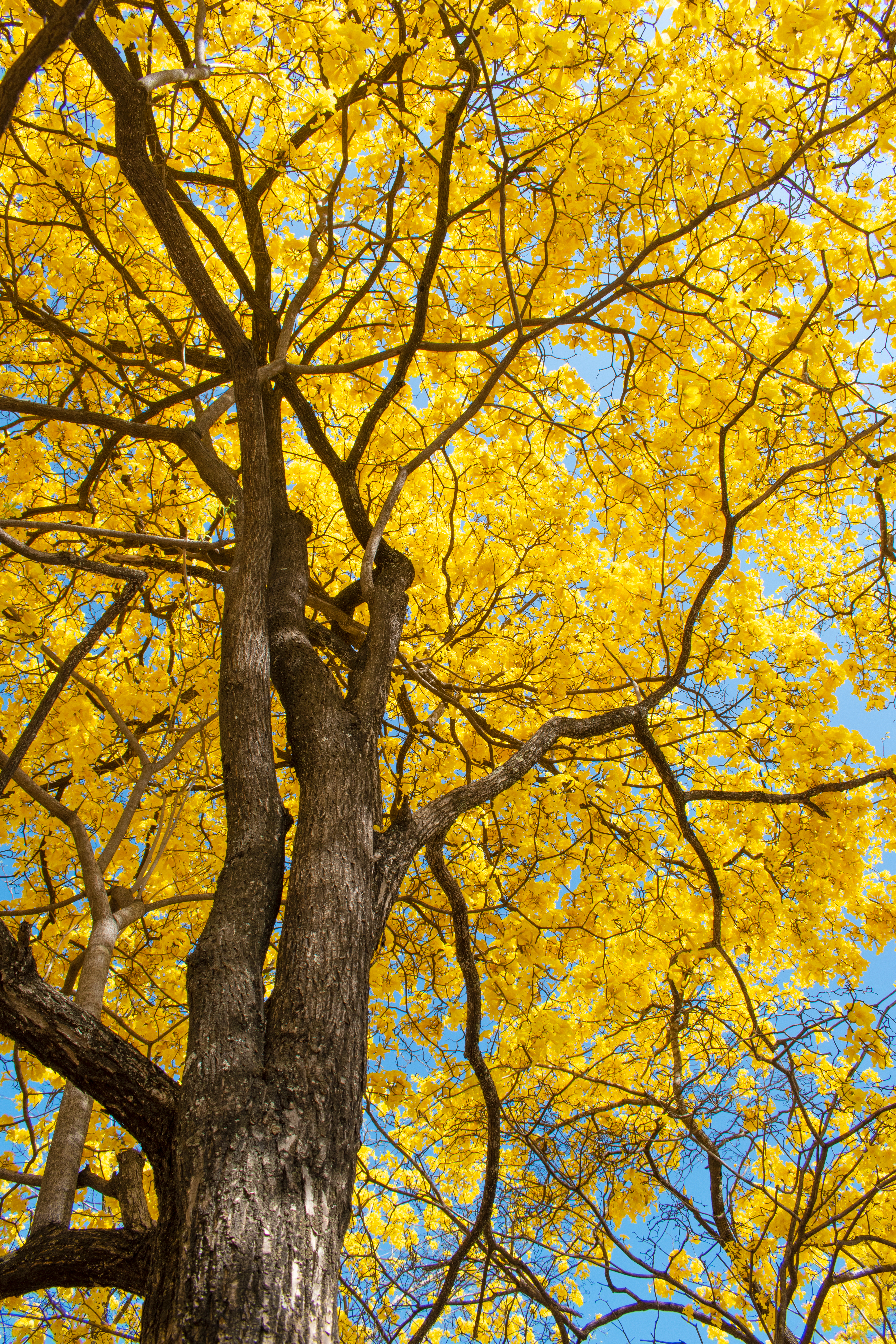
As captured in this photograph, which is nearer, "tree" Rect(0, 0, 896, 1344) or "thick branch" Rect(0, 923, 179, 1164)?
"thick branch" Rect(0, 923, 179, 1164)

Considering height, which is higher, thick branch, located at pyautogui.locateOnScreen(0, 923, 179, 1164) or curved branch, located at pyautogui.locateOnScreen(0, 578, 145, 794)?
curved branch, located at pyautogui.locateOnScreen(0, 578, 145, 794)

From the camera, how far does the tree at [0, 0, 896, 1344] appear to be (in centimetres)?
198

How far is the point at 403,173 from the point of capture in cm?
317

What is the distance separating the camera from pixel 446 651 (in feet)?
11.7

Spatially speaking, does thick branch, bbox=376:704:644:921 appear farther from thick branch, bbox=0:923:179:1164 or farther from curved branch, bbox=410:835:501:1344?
thick branch, bbox=0:923:179:1164

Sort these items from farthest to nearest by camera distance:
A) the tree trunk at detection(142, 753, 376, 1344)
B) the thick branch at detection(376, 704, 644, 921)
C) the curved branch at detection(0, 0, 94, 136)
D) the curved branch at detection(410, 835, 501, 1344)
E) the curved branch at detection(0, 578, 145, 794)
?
the curved branch at detection(410, 835, 501, 1344)
the curved branch at detection(0, 578, 145, 794)
the thick branch at detection(376, 704, 644, 921)
the curved branch at detection(0, 0, 94, 136)
the tree trunk at detection(142, 753, 376, 1344)

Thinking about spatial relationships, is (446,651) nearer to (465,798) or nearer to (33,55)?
(465,798)

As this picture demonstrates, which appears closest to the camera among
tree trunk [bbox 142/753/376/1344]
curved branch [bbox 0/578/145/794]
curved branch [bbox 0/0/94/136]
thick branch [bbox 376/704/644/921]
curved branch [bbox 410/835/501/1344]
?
tree trunk [bbox 142/753/376/1344]

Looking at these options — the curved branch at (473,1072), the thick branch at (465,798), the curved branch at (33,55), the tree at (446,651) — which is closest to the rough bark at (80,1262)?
the tree at (446,651)

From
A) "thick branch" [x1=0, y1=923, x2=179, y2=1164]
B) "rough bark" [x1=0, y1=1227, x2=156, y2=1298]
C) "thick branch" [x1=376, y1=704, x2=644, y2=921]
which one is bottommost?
"rough bark" [x1=0, y1=1227, x2=156, y2=1298]

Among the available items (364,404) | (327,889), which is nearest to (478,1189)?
(327,889)

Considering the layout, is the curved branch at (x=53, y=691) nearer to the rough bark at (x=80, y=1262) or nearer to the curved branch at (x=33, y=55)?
the curved branch at (x=33, y=55)

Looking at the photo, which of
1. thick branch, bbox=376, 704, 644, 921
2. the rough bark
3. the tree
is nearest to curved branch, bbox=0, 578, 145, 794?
the tree

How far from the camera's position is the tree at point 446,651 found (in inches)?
77.9
